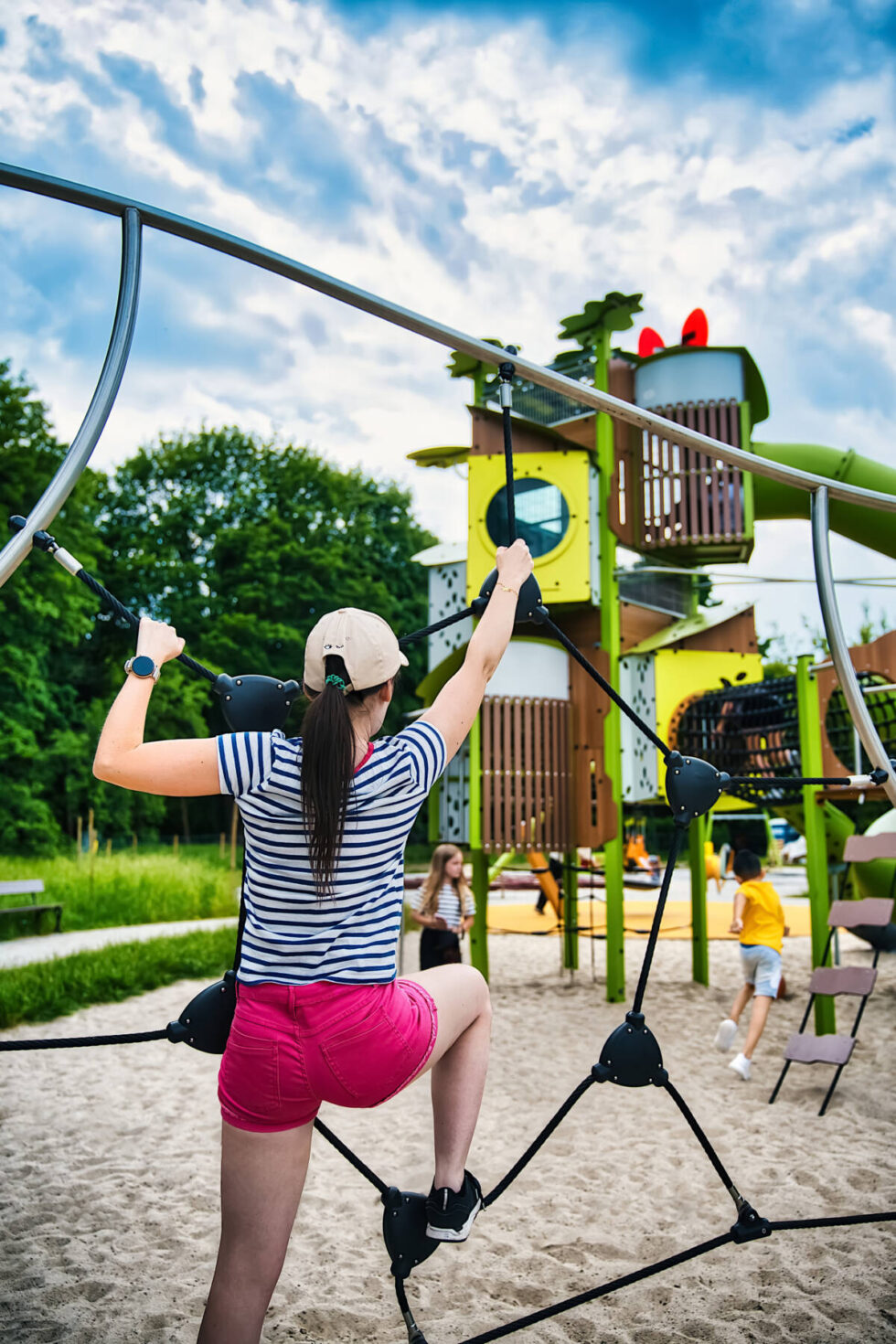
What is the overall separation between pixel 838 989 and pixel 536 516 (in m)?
4.43

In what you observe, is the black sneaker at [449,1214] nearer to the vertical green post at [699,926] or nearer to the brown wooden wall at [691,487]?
the brown wooden wall at [691,487]

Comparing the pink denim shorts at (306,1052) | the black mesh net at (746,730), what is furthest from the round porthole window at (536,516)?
the pink denim shorts at (306,1052)

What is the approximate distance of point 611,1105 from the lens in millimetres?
5422

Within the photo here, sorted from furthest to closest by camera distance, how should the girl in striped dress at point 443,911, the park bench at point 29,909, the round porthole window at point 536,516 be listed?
1. the park bench at point 29,909
2. the round porthole window at point 536,516
3. the girl in striped dress at point 443,911

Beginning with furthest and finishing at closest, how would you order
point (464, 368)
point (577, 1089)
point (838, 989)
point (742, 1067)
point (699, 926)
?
point (699, 926), point (464, 368), point (742, 1067), point (838, 989), point (577, 1089)

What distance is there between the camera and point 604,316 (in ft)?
27.9

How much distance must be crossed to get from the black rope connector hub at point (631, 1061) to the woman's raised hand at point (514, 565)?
105 centimetres

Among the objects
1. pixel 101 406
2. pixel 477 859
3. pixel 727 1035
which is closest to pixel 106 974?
pixel 477 859

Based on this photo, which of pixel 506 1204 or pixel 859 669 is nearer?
pixel 506 1204

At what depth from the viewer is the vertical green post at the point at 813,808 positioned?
6.88m

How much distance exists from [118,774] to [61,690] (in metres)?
24.0

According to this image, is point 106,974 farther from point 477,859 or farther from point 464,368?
point 464,368

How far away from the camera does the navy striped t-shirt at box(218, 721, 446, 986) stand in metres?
1.64

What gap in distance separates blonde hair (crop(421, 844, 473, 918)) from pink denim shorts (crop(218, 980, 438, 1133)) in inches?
215
